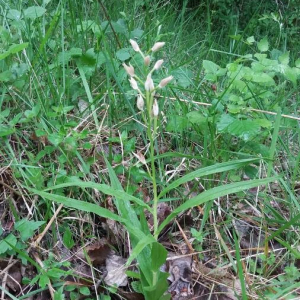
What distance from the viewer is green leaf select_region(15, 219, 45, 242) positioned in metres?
1.21

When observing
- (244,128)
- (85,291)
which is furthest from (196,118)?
(85,291)

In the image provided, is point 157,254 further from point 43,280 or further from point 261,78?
point 261,78

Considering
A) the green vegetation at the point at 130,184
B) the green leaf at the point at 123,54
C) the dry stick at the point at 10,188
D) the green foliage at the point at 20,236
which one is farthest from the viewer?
the green leaf at the point at 123,54

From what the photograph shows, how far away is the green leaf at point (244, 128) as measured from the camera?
4.81 feet

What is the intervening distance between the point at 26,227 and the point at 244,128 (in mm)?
779

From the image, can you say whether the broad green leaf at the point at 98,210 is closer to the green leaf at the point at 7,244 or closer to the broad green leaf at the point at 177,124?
the green leaf at the point at 7,244

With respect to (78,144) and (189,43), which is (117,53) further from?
(189,43)

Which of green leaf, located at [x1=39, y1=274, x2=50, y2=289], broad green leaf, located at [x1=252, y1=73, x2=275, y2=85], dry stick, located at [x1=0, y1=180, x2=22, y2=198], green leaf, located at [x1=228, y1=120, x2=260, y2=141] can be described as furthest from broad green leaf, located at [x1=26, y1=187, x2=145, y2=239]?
broad green leaf, located at [x1=252, y1=73, x2=275, y2=85]

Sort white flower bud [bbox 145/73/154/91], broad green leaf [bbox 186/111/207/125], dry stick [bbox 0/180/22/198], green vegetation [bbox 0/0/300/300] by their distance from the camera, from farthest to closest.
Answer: broad green leaf [bbox 186/111/207/125] → dry stick [bbox 0/180/22/198] → green vegetation [bbox 0/0/300/300] → white flower bud [bbox 145/73/154/91]

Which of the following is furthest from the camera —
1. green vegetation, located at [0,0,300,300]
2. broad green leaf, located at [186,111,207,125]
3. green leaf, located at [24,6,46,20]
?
green leaf, located at [24,6,46,20]

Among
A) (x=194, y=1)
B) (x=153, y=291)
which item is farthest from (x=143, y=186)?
(x=194, y=1)

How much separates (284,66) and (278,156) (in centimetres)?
37

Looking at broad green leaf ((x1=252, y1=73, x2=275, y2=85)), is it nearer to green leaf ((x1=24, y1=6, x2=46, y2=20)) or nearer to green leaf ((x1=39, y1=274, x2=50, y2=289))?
green leaf ((x1=24, y1=6, x2=46, y2=20))

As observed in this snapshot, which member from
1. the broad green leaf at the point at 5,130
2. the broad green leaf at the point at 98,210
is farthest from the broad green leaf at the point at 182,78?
the broad green leaf at the point at 98,210
